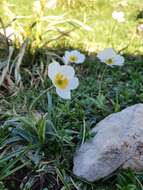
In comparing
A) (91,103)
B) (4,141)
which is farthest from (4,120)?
(91,103)

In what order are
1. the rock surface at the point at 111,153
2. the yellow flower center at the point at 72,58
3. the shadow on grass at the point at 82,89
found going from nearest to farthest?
the rock surface at the point at 111,153
the shadow on grass at the point at 82,89
the yellow flower center at the point at 72,58

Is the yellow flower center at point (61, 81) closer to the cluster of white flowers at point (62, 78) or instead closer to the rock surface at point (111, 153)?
the cluster of white flowers at point (62, 78)

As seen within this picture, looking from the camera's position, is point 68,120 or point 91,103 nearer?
point 68,120

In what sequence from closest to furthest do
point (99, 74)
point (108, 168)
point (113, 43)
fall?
point (108, 168) < point (99, 74) < point (113, 43)

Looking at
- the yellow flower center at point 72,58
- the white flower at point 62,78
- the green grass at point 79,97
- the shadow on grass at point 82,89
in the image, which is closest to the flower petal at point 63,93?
the white flower at point 62,78

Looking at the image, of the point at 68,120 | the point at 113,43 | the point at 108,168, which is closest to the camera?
the point at 108,168

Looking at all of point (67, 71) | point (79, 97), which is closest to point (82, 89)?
point (79, 97)

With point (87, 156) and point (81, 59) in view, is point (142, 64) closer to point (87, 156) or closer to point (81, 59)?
point (81, 59)
